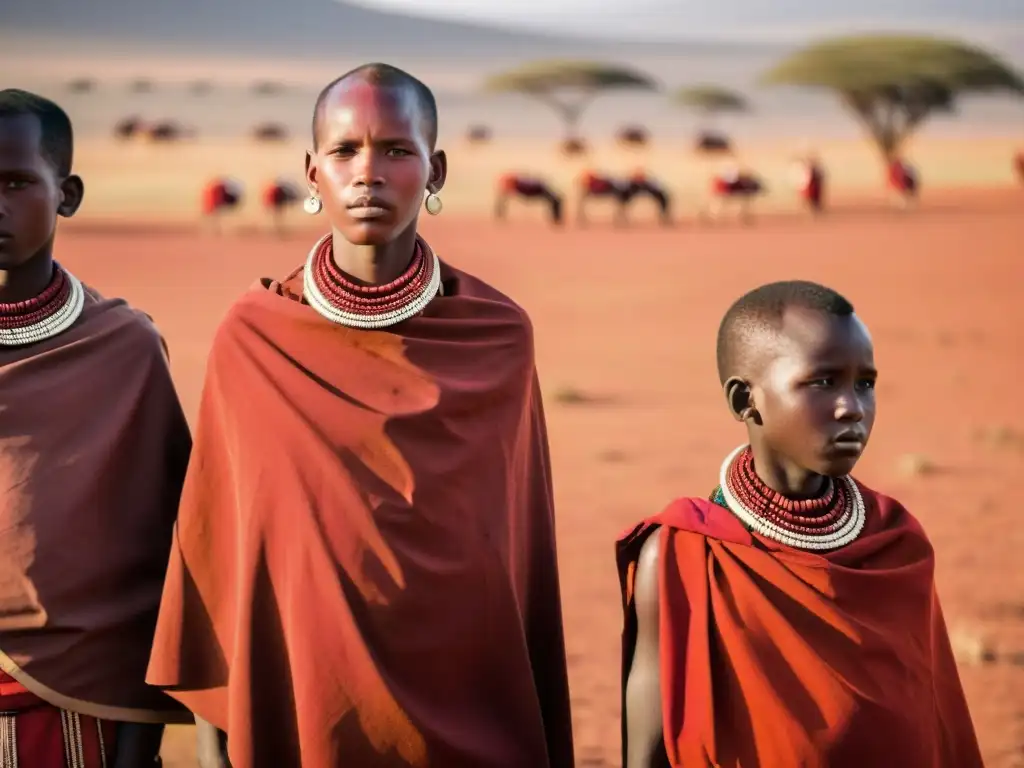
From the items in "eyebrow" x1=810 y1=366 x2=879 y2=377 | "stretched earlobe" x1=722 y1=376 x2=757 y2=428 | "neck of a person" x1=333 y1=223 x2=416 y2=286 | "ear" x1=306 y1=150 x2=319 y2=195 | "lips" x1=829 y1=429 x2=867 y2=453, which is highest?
"ear" x1=306 y1=150 x2=319 y2=195

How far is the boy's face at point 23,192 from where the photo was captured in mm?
3182

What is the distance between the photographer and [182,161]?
4509 cm

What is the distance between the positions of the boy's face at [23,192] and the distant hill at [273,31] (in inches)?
3894

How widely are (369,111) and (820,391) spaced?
1.10m

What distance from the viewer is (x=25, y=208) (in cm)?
321

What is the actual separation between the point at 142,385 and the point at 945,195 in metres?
36.0

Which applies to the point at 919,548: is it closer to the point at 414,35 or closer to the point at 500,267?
the point at 500,267

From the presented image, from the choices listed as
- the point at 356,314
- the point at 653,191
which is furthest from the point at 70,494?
the point at 653,191

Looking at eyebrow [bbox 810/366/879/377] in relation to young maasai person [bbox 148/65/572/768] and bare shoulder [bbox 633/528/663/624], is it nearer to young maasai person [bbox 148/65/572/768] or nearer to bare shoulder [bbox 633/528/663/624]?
bare shoulder [bbox 633/528/663/624]

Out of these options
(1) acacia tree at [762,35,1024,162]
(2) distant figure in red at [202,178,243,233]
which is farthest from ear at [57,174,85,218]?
(1) acacia tree at [762,35,1024,162]

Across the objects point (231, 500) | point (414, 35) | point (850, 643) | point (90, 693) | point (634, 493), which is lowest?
point (634, 493)

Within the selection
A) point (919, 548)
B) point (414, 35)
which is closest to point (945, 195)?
point (919, 548)

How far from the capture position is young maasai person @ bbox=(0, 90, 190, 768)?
310 centimetres

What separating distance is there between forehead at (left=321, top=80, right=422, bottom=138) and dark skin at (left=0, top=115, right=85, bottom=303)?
691 millimetres
